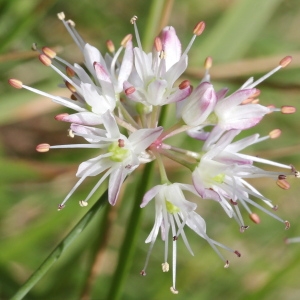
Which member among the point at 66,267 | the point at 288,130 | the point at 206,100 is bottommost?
the point at 288,130

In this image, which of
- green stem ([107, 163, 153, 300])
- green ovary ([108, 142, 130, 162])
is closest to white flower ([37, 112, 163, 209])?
green ovary ([108, 142, 130, 162])

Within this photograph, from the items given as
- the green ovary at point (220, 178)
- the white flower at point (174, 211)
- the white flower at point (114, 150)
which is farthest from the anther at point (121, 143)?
the green ovary at point (220, 178)

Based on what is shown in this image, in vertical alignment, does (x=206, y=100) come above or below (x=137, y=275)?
above

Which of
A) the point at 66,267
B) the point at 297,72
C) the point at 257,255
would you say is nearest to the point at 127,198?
the point at 66,267

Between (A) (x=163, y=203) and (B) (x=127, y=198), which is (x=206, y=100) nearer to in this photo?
(A) (x=163, y=203)

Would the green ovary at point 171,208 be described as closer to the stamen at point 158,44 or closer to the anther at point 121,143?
the anther at point 121,143

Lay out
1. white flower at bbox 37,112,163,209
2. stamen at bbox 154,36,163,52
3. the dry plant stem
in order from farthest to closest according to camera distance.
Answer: the dry plant stem → stamen at bbox 154,36,163,52 → white flower at bbox 37,112,163,209

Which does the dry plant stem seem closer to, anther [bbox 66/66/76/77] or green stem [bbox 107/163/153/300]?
green stem [bbox 107/163/153/300]

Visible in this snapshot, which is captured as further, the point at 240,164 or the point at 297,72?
the point at 297,72

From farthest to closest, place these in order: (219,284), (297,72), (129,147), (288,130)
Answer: (288,130)
(297,72)
(219,284)
(129,147)
